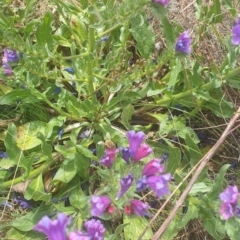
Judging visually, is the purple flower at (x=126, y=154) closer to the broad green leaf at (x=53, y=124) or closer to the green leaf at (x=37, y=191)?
the green leaf at (x=37, y=191)

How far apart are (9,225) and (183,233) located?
83 cm

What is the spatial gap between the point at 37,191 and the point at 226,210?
0.83m

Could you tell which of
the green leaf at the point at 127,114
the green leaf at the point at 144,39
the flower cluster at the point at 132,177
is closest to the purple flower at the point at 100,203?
the flower cluster at the point at 132,177

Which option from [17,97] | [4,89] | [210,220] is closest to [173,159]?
[210,220]

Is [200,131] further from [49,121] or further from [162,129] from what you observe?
[49,121]

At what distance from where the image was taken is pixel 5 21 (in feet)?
7.25

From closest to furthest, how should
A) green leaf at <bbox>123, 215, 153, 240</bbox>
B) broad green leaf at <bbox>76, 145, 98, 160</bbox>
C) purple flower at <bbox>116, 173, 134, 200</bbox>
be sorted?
purple flower at <bbox>116, 173, 134, 200</bbox> < broad green leaf at <bbox>76, 145, 98, 160</bbox> < green leaf at <bbox>123, 215, 153, 240</bbox>

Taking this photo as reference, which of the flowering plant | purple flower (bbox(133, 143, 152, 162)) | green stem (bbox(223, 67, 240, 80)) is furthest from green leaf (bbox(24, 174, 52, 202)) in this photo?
green stem (bbox(223, 67, 240, 80))

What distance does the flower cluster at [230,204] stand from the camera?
1.75m

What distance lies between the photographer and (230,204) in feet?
5.79

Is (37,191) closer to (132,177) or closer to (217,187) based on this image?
(132,177)

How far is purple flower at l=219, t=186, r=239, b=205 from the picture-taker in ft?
5.73

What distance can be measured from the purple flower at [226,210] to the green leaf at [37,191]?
78 centimetres

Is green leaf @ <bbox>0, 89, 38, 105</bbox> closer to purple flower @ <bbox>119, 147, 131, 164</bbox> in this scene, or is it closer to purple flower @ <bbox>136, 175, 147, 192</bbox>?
purple flower @ <bbox>119, 147, 131, 164</bbox>
